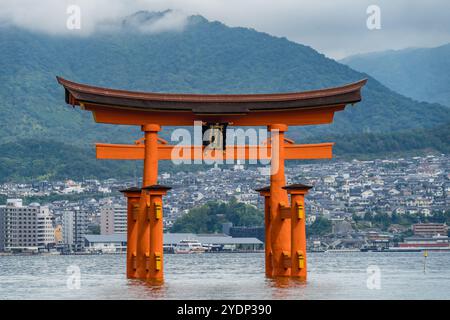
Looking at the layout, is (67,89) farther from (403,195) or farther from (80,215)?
(403,195)

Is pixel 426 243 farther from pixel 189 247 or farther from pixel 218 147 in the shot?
pixel 218 147

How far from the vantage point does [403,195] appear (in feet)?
558

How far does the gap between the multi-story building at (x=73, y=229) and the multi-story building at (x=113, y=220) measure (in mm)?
3040

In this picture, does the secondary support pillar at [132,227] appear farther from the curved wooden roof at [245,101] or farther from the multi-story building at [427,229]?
the multi-story building at [427,229]

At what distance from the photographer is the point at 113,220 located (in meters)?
148

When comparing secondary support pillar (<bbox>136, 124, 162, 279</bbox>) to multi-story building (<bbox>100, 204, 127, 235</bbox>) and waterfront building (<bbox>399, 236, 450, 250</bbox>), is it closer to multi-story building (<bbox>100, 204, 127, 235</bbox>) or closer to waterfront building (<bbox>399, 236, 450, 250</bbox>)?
waterfront building (<bbox>399, 236, 450, 250</bbox>)

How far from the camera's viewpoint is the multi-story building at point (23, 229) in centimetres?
13962

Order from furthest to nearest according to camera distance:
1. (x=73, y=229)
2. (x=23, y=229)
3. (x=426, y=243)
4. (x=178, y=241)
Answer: (x=73, y=229) < (x=23, y=229) < (x=178, y=241) < (x=426, y=243)

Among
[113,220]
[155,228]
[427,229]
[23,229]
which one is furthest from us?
[113,220]

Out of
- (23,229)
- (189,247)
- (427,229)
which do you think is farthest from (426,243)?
(23,229)

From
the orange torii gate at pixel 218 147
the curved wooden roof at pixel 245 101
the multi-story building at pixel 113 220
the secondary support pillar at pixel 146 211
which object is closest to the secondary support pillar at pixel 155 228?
the orange torii gate at pixel 218 147

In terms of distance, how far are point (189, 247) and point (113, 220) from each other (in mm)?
25729
